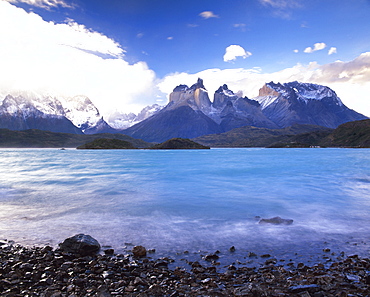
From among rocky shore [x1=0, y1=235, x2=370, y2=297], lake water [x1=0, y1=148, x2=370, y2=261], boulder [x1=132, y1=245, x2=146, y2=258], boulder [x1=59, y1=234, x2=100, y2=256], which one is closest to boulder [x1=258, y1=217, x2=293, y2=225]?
→ lake water [x1=0, y1=148, x2=370, y2=261]

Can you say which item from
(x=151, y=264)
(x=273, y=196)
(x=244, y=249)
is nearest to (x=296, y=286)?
(x=244, y=249)

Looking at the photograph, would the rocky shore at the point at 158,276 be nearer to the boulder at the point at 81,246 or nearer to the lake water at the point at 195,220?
the boulder at the point at 81,246

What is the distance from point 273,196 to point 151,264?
71.6 feet

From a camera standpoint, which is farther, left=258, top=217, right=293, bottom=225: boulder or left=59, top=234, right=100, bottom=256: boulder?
left=258, top=217, right=293, bottom=225: boulder

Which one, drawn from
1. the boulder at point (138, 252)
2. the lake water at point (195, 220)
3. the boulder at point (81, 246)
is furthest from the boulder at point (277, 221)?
the boulder at point (81, 246)

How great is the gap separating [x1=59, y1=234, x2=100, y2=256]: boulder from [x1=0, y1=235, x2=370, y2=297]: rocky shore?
6 cm

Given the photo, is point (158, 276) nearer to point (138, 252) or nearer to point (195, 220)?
point (138, 252)

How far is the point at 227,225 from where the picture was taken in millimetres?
17250

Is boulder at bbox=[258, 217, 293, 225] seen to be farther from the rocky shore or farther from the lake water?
the rocky shore

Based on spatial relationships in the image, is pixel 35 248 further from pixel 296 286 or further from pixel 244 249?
pixel 296 286

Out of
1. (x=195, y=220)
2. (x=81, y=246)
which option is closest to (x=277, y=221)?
(x=195, y=220)

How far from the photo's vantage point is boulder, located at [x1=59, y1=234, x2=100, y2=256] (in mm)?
11823

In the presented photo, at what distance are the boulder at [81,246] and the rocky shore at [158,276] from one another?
0.06m

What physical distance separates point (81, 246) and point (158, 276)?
4653 millimetres
